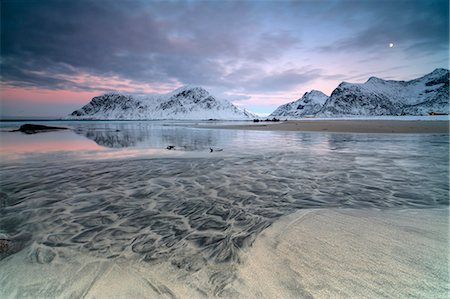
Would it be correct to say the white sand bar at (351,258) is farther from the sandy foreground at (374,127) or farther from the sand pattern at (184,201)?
the sandy foreground at (374,127)

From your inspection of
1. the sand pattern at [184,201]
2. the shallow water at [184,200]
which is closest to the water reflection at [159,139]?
the shallow water at [184,200]

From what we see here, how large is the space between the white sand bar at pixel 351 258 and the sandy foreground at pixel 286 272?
0.04 feet

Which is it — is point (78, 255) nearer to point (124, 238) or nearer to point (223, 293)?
point (124, 238)

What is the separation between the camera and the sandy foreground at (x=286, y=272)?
A: 246 centimetres

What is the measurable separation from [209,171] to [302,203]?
13.2ft

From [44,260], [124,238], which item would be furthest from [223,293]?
[44,260]

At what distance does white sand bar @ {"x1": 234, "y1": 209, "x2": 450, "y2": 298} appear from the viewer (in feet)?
7.98

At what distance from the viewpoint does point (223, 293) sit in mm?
2455

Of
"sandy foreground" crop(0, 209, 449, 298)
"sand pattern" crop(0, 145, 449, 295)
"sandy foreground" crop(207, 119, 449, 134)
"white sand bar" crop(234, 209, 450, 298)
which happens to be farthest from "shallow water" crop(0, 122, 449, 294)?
"sandy foreground" crop(207, 119, 449, 134)

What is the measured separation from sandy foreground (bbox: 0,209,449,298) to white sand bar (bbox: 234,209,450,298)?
0.04ft

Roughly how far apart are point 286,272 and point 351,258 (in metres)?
0.94

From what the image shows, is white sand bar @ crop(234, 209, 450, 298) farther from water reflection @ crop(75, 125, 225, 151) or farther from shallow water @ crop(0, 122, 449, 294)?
water reflection @ crop(75, 125, 225, 151)

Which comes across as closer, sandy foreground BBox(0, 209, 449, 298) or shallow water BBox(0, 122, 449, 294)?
sandy foreground BBox(0, 209, 449, 298)

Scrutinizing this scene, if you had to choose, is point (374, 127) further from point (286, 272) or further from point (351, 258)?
point (286, 272)
